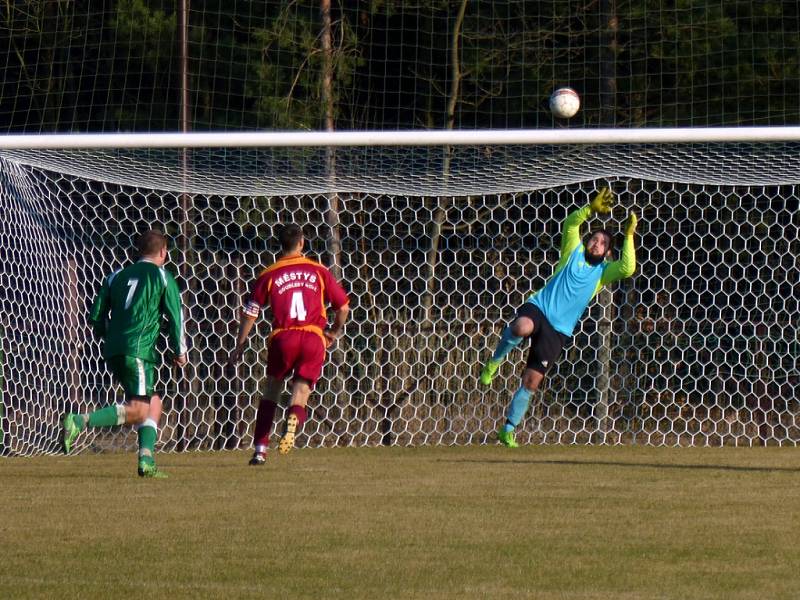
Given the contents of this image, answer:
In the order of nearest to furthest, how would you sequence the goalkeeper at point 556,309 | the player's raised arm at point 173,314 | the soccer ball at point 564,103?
the player's raised arm at point 173,314 < the soccer ball at point 564,103 < the goalkeeper at point 556,309

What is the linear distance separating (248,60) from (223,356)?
4.60 m

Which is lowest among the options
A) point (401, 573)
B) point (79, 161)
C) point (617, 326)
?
point (401, 573)

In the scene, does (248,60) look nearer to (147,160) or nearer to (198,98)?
(198,98)

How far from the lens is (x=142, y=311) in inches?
344

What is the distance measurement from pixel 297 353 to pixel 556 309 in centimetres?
236

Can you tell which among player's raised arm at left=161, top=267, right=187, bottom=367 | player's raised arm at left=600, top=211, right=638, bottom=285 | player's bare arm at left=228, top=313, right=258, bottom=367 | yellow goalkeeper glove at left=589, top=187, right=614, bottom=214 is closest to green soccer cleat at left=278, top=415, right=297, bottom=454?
player's bare arm at left=228, top=313, right=258, bottom=367

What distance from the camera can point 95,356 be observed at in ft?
41.2

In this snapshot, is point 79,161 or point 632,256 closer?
point 632,256

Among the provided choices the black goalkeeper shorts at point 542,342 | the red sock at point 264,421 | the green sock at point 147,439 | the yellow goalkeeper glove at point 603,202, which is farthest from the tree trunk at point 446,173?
the green sock at point 147,439

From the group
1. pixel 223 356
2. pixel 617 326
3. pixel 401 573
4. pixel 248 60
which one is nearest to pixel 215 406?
pixel 223 356

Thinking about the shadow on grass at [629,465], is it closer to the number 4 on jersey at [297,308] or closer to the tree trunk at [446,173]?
the number 4 on jersey at [297,308]

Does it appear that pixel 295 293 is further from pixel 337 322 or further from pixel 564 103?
pixel 564 103

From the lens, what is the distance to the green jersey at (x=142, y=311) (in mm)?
8742

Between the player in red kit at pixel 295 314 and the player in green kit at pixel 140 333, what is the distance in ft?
2.83
